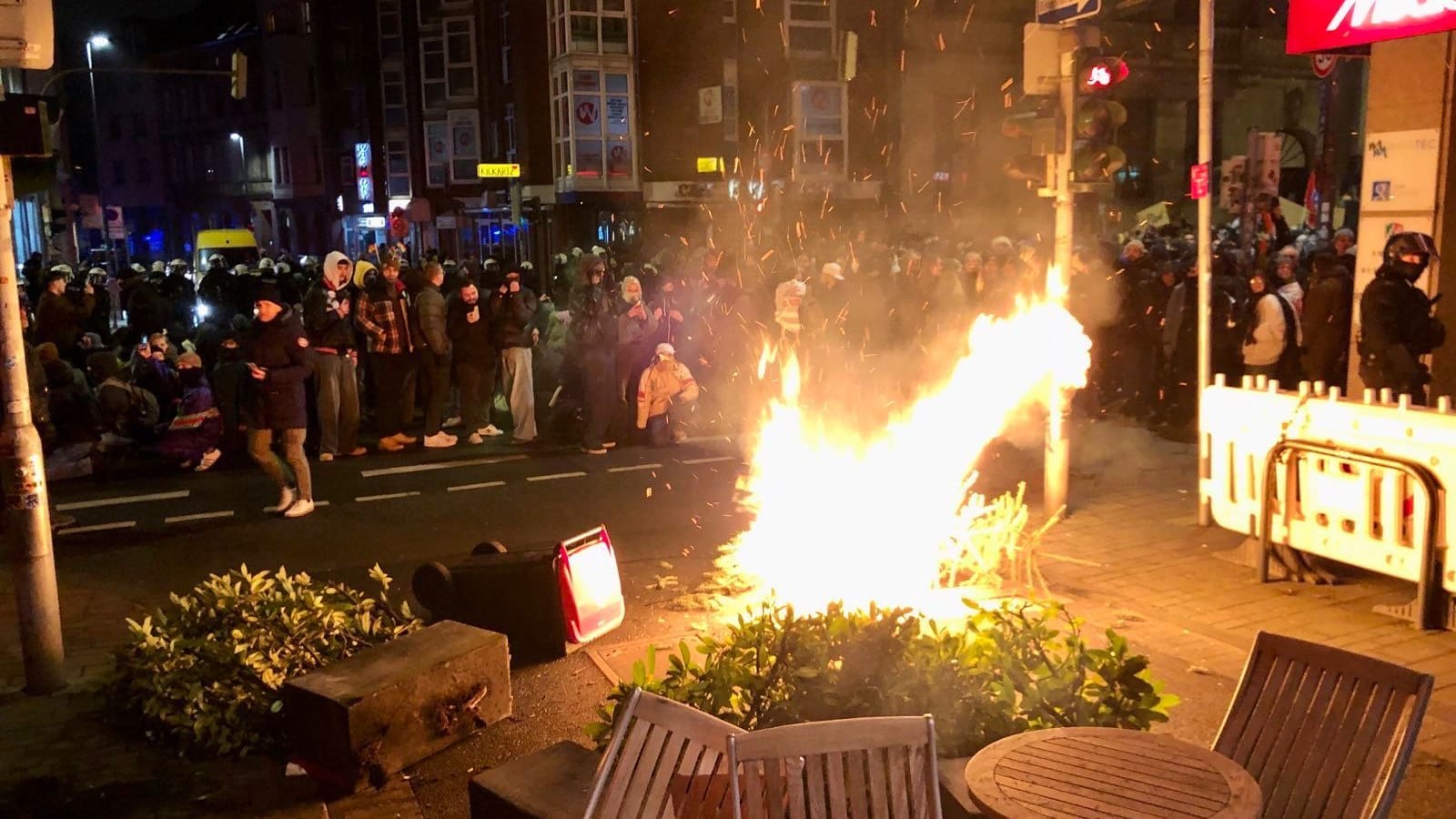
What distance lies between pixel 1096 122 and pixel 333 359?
7.88m

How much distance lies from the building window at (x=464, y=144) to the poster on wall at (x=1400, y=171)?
110 ft

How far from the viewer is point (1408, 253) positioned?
9.12 metres

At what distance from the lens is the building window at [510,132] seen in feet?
123

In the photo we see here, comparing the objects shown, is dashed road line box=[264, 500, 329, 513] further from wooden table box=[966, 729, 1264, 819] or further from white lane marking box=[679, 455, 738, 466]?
wooden table box=[966, 729, 1264, 819]

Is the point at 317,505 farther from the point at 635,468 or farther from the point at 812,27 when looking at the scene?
the point at 812,27

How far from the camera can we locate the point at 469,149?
40.9 meters

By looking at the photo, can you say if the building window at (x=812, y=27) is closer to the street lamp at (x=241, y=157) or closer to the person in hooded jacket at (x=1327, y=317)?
the person in hooded jacket at (x=1327, y=317)

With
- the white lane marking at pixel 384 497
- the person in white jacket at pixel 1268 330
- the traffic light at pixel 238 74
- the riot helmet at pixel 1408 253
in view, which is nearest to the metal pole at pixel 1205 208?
the riot helmet at pixel 1408 253

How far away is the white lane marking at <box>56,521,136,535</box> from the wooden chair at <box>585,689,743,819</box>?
804 cm

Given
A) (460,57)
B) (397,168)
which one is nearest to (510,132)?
(460,57)

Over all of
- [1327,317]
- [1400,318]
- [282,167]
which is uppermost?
[282,167]

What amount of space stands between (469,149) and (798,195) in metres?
12.9

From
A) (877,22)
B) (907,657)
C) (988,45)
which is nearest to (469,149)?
(877,22)

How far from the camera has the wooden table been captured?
3.14m
